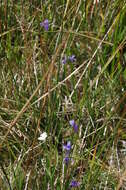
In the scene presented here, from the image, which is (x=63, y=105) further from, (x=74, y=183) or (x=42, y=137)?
(x=74, y=183)

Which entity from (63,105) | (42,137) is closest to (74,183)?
(42,137)

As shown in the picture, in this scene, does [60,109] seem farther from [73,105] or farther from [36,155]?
[36,155]

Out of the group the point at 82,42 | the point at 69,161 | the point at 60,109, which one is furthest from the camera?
the point at 82,42

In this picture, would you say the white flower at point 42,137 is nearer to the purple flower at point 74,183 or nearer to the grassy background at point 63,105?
the grassy background at point 63,105

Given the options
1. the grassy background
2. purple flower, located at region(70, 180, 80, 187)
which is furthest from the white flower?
purple flower, located at region(70, 180, 80, 187)

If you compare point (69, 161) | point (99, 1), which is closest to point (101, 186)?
point (69, 161)

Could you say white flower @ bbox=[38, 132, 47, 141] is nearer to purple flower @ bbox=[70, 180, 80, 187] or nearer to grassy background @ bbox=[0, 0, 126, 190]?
grassy background @ bbox=[0, 0, 126, 190]

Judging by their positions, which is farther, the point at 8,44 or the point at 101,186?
the point at 8,44

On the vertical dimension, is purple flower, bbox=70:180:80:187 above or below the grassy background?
below
